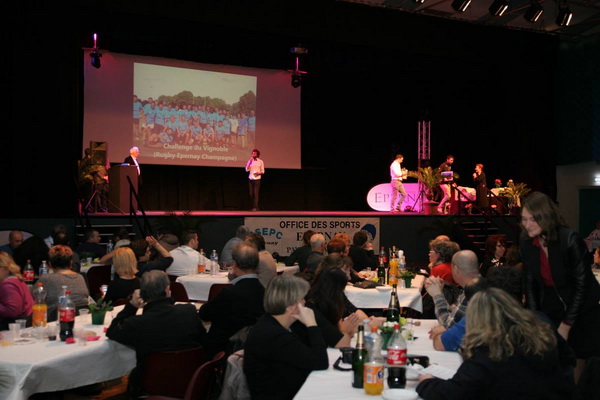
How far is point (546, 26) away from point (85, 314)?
1384 cm

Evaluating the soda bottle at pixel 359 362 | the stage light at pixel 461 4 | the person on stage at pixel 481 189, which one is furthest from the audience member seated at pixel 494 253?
the person on stage at pixel 481 189

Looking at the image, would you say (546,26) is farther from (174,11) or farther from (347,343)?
(347,343)

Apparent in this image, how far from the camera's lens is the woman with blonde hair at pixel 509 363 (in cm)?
247

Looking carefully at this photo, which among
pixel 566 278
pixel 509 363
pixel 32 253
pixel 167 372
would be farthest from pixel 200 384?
pixel 32 253

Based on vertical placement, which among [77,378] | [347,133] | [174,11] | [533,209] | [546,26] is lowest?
[77,378]

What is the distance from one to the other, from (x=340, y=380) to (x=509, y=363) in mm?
867

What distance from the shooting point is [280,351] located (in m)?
3.11

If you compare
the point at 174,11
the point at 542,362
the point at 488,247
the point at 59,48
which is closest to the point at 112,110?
the point at 59,48

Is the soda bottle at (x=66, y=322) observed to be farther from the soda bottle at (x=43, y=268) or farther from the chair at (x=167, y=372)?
the soda bottle at (x=43, y=268)

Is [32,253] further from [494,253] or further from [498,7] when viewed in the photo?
[498,7]

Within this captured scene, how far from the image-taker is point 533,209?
3770 mm

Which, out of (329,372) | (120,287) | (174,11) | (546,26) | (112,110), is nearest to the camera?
(329,372)

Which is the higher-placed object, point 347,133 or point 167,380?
point 347,133

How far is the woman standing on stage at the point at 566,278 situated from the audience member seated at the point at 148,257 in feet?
13.3
